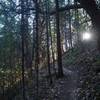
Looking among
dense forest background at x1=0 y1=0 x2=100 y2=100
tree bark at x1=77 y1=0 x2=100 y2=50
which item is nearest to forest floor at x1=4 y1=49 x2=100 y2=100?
dense forest background at x1=0 y1=0 x2=100 y2=100

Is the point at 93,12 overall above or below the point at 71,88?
above

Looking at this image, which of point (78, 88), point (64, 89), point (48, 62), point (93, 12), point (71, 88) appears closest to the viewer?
point (93, 12)

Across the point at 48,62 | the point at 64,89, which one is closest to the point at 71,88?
the point at 64,89

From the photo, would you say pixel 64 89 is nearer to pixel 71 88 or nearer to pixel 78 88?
pixel 71 88

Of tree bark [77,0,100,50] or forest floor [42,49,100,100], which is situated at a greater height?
tree bark [77,0,100,50]

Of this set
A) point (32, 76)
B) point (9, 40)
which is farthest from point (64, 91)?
point (9, 40)

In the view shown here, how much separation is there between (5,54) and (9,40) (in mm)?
2191

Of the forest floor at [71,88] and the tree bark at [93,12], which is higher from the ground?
the tree bark at [93,12]

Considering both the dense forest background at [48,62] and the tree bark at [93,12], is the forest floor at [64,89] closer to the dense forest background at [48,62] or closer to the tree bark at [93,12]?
the dense forest background at [48,62]

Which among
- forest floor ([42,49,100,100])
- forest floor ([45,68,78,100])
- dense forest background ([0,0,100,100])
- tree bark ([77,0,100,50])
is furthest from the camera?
forest floor ([45,68,78,100])

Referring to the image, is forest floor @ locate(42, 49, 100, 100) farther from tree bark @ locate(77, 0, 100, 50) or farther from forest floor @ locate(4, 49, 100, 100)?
tree bark @ locate(77, 0, 100, 50)

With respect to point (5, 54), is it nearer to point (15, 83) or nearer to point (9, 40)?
point (9, 40)

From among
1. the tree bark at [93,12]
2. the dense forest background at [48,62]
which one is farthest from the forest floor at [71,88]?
the tree bark at [93,12]

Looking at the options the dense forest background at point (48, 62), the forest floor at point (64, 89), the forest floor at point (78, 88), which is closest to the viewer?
the forest floor at point (78, 88)
